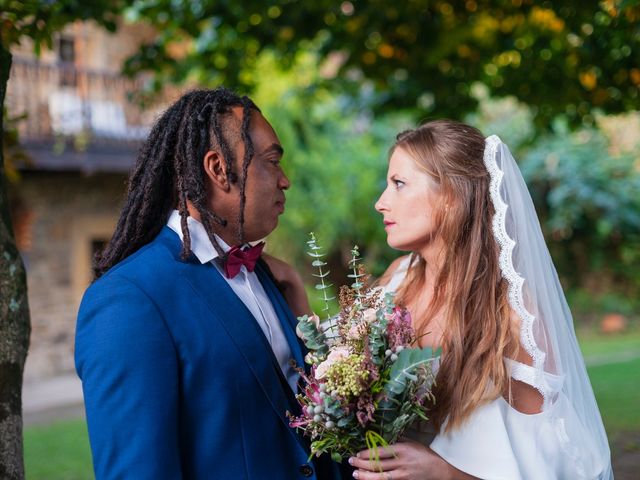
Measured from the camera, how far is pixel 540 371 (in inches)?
102

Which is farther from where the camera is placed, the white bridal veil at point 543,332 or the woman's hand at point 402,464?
the white bridal veil at point 543,332

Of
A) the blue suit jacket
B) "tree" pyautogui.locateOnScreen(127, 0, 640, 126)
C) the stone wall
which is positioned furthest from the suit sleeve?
the stone wall

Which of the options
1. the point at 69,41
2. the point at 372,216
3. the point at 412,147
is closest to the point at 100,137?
the point at 69,41

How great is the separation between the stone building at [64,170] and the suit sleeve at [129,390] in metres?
10.8

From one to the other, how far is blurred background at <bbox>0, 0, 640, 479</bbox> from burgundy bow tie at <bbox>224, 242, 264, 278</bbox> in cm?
70

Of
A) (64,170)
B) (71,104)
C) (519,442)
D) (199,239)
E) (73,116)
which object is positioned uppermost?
(71,104)

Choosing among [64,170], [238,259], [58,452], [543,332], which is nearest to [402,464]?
[543,332]

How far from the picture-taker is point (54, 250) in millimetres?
13453

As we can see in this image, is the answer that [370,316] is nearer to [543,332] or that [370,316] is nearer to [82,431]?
[543,332]

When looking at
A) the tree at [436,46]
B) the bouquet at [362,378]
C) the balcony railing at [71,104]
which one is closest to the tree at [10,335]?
the bouquet at [362,378]

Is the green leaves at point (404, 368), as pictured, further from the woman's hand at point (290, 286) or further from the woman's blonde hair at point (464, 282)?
the woman's hand at point (290, 286)

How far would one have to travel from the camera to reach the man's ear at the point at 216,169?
8.18ft

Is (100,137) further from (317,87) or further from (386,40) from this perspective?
(386,40)

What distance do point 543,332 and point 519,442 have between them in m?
0.39
